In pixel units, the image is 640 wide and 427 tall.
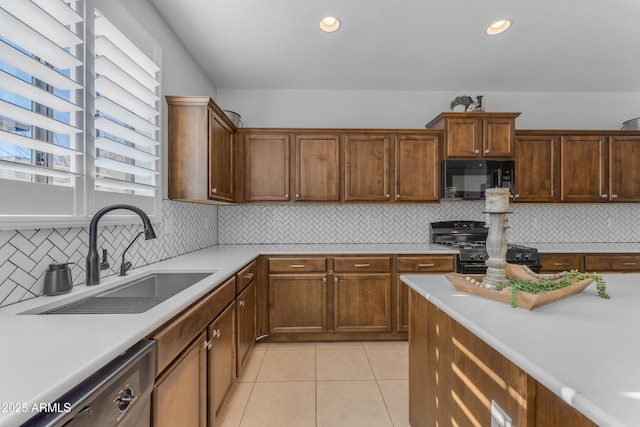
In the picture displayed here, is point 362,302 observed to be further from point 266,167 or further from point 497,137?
point 497,137

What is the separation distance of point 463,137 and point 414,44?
3.58 feet

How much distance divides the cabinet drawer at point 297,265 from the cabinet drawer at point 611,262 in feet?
8.67

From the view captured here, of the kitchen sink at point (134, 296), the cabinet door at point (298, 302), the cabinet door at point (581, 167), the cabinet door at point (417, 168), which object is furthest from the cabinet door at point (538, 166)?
the kitchen sink at point (134, 296)

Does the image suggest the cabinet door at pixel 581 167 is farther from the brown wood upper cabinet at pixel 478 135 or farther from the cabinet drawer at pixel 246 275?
the cabinet drawer at pixel 246 275

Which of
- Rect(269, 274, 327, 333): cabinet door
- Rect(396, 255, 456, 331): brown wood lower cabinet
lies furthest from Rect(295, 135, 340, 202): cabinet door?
Rect(396, 255, 456, 331): brown wood lower cabinet

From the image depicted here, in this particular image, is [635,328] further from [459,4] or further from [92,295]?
[459,4]

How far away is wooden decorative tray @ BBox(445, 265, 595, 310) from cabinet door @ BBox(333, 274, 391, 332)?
5.06ft

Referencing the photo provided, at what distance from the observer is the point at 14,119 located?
1.07 metres

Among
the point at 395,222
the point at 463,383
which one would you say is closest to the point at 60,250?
the point at 463,383

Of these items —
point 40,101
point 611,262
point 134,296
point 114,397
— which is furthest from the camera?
point 611,262

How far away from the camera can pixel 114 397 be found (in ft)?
2.45

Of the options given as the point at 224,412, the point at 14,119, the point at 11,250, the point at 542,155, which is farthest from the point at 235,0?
the point at 542,155

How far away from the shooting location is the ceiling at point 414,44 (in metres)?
2.15

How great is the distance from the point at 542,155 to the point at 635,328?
2908 millimetres
